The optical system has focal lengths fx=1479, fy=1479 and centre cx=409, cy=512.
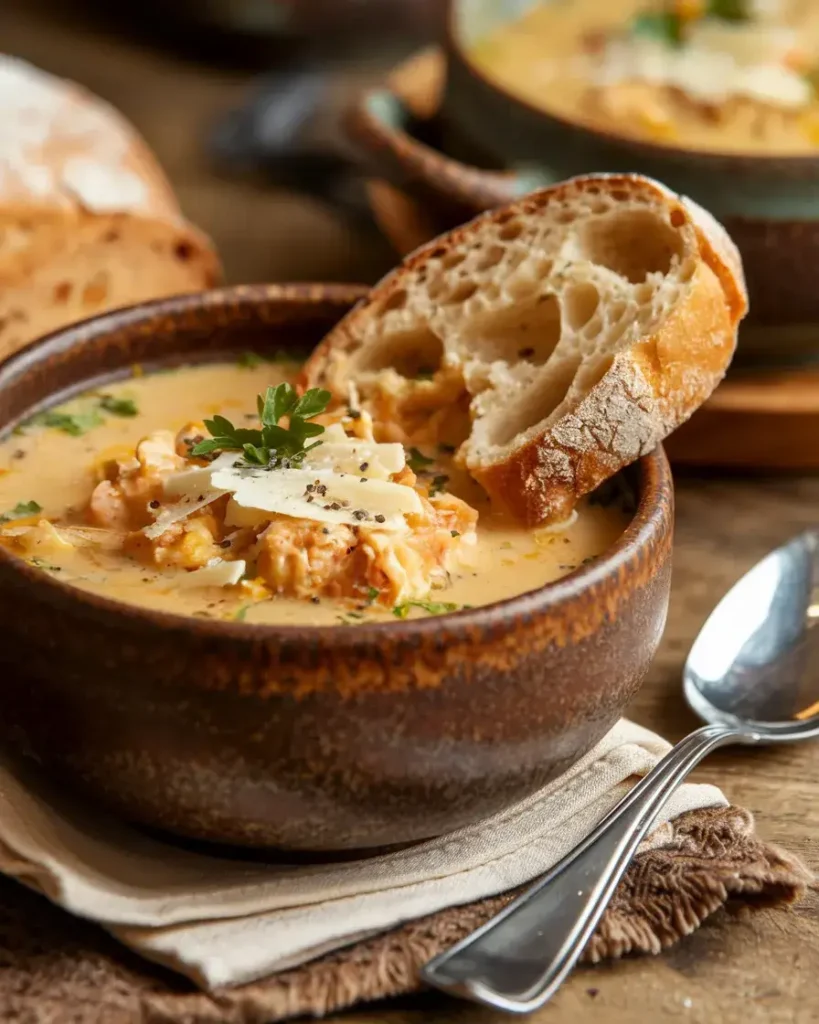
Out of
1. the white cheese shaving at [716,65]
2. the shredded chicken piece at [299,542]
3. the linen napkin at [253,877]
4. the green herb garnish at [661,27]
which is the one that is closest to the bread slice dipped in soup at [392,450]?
the shredded chicken piece at [299,542]

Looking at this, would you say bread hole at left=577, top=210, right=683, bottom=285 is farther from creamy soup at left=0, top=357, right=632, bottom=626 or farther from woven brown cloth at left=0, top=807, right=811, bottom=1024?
woven brown cloth at left=0, top=807, right=811, bottom=1024

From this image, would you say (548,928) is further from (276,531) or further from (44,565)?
(44,565)

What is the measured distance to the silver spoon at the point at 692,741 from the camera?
1596 millimetres

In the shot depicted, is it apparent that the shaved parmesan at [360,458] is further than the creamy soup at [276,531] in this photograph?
Yes

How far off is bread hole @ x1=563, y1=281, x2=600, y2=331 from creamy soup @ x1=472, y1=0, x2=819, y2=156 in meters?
0.71

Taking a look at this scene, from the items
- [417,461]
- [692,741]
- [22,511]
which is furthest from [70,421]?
[692,741]

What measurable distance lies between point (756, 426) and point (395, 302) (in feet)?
2.71

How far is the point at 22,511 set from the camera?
6.45ft

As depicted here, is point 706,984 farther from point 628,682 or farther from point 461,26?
point 461,26

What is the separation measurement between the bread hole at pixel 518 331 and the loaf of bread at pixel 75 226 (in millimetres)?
1209

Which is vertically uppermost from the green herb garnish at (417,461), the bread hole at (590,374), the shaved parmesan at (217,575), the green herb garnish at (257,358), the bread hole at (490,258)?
the bread hole at (490,258)

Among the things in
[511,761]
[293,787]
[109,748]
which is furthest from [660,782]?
[109,748]

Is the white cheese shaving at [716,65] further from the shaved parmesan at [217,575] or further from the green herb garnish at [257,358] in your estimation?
the shaved parmesan at [217,575]

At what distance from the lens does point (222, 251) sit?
11.8 feet
